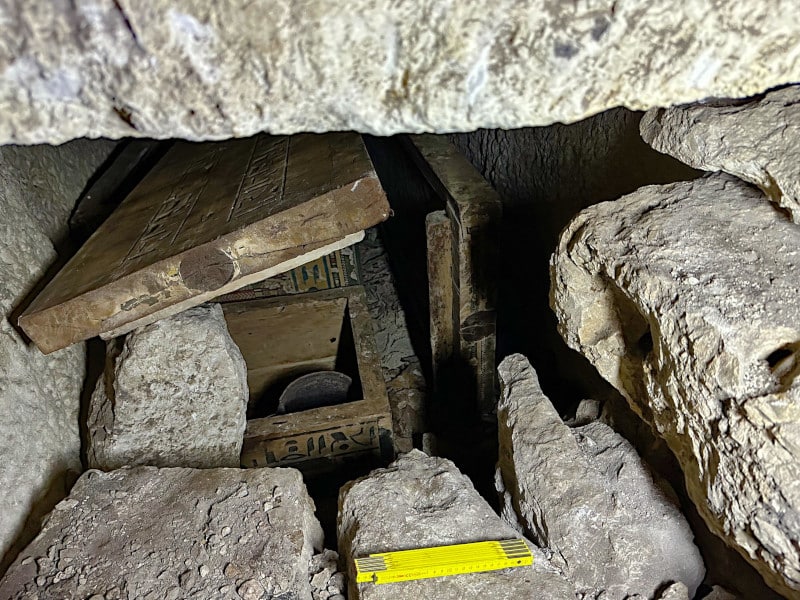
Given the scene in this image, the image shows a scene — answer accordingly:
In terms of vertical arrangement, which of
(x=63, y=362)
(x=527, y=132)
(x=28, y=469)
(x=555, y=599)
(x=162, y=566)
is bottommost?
(x=555, y=599)

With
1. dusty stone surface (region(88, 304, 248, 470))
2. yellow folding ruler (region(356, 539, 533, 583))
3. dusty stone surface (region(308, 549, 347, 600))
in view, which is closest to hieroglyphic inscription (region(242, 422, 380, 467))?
dusty stone surface (region(88, 304, 248, 470))

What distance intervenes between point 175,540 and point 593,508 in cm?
78

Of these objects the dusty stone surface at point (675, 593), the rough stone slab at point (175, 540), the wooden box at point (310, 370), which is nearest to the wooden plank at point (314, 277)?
the wooden box at point (310, 370)

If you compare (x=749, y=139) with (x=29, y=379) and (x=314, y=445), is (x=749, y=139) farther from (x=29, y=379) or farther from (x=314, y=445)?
(x=29, y=379)

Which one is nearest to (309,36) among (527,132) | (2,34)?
(2,34)

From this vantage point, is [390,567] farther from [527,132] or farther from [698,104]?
[527,132]

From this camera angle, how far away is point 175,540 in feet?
3.57

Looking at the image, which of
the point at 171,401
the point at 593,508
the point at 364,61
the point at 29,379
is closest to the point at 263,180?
the point at 171,401

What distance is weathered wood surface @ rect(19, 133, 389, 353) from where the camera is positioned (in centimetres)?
139

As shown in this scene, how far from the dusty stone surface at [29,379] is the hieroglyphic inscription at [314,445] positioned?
1.75 ft

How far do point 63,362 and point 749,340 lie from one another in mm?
1744

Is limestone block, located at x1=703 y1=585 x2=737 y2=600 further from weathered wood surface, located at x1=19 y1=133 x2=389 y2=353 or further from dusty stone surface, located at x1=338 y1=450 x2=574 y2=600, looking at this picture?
weathered wood surface, located at x1=19 y1=133 x2=389 y2=353

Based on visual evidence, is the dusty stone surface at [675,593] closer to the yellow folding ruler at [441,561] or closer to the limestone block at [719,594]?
the limestone block at [719,594]

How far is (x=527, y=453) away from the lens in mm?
1203
